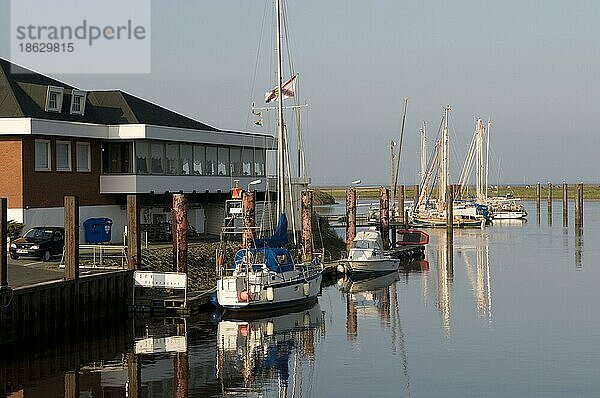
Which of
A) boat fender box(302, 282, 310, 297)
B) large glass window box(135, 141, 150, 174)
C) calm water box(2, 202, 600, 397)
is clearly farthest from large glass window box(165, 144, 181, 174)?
boat fender box(302, 282, 310, 297)

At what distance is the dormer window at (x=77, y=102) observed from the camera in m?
54.8

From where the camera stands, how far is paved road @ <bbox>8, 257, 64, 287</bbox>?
37.6 m

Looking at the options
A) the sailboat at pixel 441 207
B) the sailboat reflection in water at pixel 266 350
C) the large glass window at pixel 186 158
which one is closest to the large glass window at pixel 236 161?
the large glass window at pixel 186 158

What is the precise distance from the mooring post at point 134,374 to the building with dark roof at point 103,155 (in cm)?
1625

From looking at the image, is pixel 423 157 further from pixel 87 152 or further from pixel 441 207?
pixel 87 152

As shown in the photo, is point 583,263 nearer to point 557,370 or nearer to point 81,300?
point 557,370

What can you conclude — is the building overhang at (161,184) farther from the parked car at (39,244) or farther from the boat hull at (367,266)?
the boat hull at (367,266)

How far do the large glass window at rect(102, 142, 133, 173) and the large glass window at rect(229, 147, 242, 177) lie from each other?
10480mm

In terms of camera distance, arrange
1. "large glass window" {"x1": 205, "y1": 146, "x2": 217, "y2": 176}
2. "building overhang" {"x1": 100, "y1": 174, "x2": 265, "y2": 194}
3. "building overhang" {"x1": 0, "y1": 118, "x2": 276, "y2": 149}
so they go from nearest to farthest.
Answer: "building overhang" {"x1": 0, "y1": 118, "x2": 276, "y2": 149} < "building overhang" {"x1": 100, "y1": 174, "x2": 265, "y2": 194} < "large glass window" {"x1": 205, "y1": 146, "x2": 217, "y2": 176}

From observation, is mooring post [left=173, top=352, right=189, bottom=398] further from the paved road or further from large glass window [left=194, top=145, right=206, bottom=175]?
large glass window [left=194, top=145, right=206, bottom=175]

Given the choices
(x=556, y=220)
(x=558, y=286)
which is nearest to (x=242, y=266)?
(x=558, y=286)

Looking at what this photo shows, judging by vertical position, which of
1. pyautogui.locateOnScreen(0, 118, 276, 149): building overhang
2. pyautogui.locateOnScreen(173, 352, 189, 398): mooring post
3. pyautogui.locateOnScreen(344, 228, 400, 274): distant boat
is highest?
pyautogui.locateOnScreen(0, 118, 276, 149): building overhang

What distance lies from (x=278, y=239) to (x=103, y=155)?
14.0 meters

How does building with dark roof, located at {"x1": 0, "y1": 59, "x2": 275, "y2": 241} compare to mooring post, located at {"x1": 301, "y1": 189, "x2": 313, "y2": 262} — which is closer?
building with dark roof, located at {"x1": 0, "y1": 59, "x2": 275, "y2": 241}
